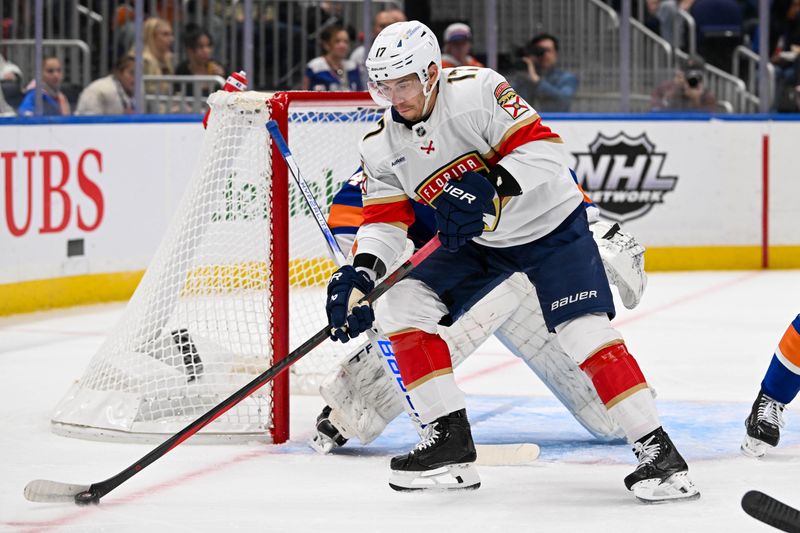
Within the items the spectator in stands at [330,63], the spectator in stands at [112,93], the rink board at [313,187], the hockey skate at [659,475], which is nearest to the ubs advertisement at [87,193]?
the rink board at [313,187]

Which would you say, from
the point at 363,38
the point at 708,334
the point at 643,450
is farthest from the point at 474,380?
the point at 363,38

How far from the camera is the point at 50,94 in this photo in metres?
A: 6.62

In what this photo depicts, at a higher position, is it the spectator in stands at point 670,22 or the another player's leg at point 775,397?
the spectator in stands at point 670,22

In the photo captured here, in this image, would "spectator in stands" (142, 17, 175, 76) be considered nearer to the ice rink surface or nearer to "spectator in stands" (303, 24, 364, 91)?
"spectator in stands" (303, 24, 364, 91)

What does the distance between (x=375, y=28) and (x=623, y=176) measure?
157 cm

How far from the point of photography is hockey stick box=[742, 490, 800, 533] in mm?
2416

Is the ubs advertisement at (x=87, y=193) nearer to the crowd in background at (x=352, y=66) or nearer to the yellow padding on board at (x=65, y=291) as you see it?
the yellow padding on board at (x=65, y=291)

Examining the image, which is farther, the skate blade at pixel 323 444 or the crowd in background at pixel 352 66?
the crowd in background at pixel 352 66

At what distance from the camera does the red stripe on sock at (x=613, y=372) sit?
309 cm

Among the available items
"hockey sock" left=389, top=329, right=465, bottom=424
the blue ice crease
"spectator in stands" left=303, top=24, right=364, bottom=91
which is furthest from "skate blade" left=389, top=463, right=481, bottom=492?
"spectator in stands" left=303, top=24, right=364, bottom=91

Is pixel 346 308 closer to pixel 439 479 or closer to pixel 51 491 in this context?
pixel 439 479

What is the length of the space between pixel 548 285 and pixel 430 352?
0.30 m

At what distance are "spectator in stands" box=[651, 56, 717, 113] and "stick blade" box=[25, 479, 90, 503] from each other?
5513 mm

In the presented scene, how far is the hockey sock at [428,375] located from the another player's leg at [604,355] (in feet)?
0.85
